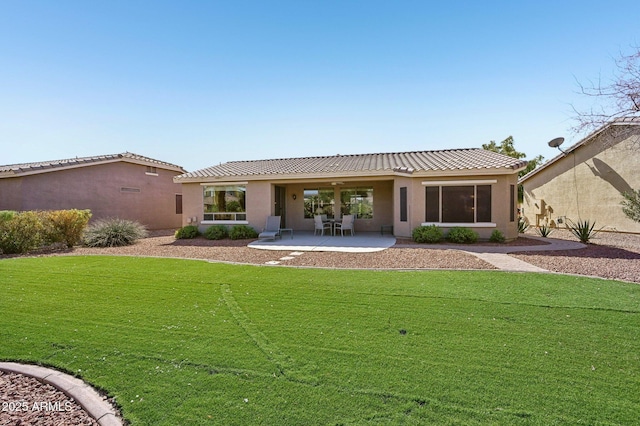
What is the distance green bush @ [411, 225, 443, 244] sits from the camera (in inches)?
529

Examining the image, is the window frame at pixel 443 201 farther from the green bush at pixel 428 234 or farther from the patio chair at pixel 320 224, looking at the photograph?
the patio chair at pixel 320 224

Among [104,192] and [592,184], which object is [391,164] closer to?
[592,184]

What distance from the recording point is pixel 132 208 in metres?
20.9

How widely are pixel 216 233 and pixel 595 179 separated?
22.0m

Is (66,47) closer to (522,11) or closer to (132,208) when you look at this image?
(132,208)

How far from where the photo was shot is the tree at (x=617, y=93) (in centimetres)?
1109

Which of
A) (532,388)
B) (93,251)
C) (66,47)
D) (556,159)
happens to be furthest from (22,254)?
(556,159)

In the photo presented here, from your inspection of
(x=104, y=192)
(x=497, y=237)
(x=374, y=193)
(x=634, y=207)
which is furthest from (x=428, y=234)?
(x=104, y=192)

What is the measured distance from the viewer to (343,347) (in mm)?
3939

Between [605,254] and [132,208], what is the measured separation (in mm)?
24890

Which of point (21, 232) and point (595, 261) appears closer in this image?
point (595, 261)

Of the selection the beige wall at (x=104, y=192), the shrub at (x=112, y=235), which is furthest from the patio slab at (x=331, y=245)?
the beige wall at (x=104, y=192)

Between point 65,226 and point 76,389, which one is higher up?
point 65,226

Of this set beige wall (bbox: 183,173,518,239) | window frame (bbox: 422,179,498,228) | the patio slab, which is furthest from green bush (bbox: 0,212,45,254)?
window frame (bbox: 422,179,498,228)
